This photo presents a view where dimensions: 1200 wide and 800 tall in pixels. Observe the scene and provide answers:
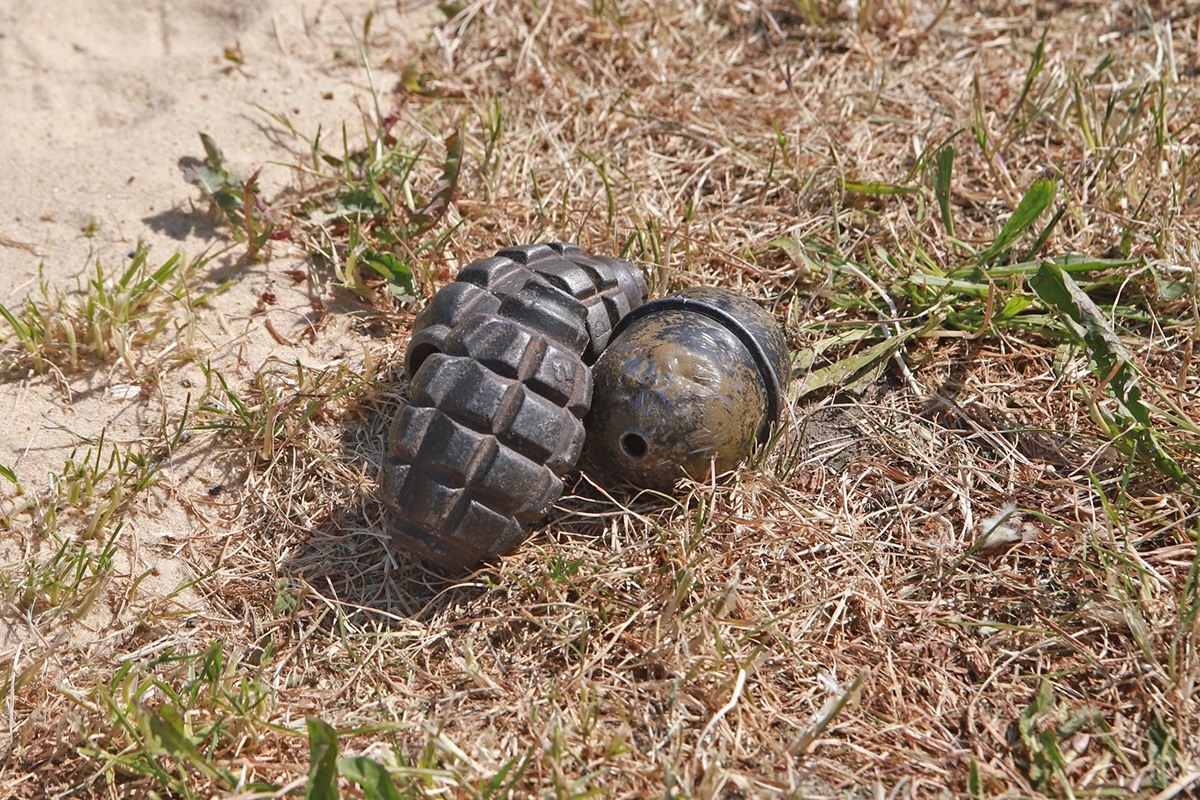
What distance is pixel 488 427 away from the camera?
2.60 meters

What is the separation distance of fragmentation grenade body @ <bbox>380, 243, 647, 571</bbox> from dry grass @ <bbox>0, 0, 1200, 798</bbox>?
0.79 ft

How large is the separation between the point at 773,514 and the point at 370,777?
4.45 ft

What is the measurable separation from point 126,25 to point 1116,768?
473 cm

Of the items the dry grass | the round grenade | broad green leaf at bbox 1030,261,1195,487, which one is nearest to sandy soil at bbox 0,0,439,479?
the dry grass

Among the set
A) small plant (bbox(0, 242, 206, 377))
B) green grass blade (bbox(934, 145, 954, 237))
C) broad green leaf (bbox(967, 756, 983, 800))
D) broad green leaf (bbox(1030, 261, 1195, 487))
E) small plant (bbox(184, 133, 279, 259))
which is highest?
green grass blade (bbox(934, 145, 954, 237))

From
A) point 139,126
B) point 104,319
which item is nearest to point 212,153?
point 139,126

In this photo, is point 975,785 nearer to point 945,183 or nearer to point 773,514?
point 773,514

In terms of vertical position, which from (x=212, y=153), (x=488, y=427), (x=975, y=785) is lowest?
(x=212, y=153)

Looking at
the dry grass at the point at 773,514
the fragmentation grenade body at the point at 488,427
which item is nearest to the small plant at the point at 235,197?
the dry grass at the point at 773,514

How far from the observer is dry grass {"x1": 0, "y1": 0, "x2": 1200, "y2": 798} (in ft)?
8.07

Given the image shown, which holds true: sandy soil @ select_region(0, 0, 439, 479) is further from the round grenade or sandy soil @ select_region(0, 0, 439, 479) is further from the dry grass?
the round grenade

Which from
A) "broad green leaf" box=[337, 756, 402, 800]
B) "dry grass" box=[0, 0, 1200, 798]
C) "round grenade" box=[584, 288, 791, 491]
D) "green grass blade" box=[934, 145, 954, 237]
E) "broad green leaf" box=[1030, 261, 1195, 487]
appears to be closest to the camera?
"broad green leaf" box=[337, 756, 402, 800]

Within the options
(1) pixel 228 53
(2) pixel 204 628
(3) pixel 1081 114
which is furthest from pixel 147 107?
(3) pixel 1081 114

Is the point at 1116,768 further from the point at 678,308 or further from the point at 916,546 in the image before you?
the point at 678,308
